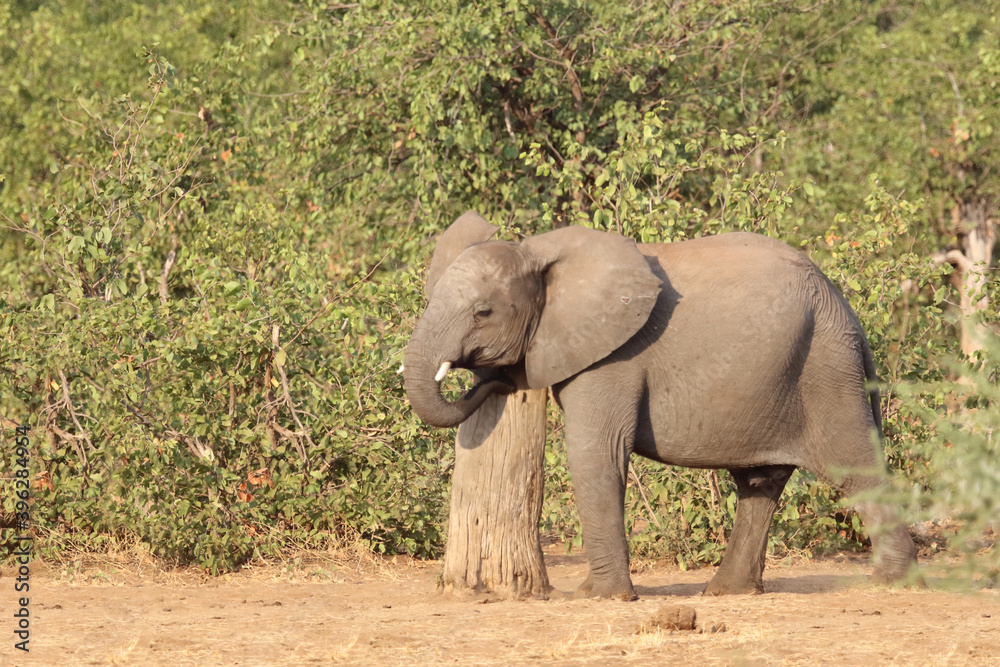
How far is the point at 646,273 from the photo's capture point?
6.54 metres

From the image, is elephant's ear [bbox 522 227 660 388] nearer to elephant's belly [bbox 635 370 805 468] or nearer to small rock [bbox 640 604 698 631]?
elephant's belly [bbox 635 370 805 468]

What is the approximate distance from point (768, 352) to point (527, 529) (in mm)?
1571

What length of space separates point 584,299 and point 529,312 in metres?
0.28

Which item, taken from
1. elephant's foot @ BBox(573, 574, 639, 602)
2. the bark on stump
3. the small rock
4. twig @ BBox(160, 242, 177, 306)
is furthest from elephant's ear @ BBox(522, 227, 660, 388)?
twig @ BBox(160, 242, 177, 306)

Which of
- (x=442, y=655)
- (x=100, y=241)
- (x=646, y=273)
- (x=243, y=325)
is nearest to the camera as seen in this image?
(x=442, y=655)

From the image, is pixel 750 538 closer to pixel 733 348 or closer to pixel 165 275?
pixel 733 348

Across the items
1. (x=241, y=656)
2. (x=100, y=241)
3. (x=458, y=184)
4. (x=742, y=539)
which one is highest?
(x=458, y=184)

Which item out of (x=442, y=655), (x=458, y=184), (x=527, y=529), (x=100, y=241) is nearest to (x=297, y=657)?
(x=442, y=655)

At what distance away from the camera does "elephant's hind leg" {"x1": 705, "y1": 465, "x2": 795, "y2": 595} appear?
7.27 m

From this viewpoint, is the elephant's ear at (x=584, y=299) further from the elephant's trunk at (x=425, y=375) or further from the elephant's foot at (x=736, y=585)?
the elephant's foot at (x=736, y=585)

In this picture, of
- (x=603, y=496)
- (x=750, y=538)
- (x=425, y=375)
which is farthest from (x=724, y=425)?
(x=425, y=375)

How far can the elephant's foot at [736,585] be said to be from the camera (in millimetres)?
7270

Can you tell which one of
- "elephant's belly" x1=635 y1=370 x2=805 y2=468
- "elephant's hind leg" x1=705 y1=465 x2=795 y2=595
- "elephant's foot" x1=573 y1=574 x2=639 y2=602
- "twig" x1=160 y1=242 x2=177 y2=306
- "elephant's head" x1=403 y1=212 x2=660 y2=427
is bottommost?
"elephant's foot" x1=573 y1=574 x2=639 y2=602

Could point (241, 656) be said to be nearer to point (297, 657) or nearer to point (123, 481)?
point (297, 657)
